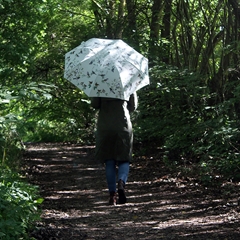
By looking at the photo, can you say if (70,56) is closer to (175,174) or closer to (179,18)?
(175,174)

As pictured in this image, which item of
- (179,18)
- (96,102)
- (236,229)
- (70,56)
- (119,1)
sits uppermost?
(119,1)

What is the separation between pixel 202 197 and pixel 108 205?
1.48 meters

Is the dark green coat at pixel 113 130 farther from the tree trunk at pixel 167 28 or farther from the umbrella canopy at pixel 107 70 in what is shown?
the tree trunk at pixel 167 28

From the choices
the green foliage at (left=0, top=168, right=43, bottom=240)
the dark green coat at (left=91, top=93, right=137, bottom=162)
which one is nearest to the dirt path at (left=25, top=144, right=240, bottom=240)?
the green foliage at (left=0, top=168, right=43, bottom=240)

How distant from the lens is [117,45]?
307 inches

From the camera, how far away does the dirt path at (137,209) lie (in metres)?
6.25

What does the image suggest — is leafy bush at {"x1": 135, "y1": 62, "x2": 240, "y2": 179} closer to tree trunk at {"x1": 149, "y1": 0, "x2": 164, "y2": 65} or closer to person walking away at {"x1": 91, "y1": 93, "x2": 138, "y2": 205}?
tree trunk at {"x1": 149, "y1": 0, "x2": 164, "y2": 65}

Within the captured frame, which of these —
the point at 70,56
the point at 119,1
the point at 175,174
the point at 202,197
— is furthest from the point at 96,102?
the point at 119,1

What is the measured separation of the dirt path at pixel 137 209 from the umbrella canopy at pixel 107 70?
5.09 feet

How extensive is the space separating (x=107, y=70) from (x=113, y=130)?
844mm

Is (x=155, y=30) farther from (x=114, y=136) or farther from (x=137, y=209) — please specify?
(x=137, y=209)

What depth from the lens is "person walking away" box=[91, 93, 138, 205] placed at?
25.1 feet

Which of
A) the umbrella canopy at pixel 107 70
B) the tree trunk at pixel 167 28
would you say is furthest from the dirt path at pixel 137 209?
the tree trunk at pixel 167 28

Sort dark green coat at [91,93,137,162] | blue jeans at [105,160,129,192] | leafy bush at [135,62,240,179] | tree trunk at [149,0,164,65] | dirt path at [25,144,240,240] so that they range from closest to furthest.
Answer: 1. dirt path at [25,144,240,240]
2. dark green coat at [91,93,137,162]
3. blue jeans at [105,160,129,192]
4. leafy bush at [135,62,240,179]
5. tree trunk at [149,0,164,65]
